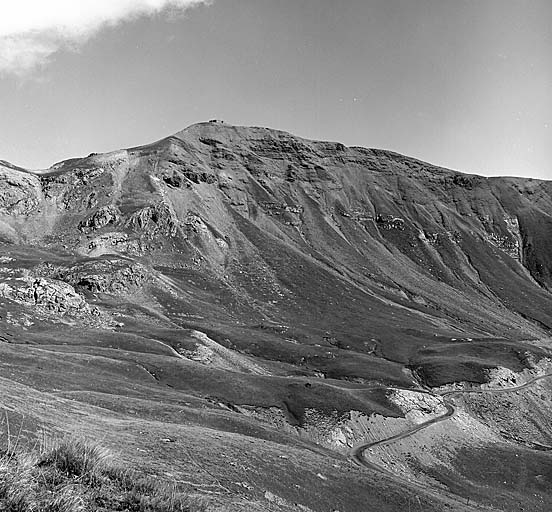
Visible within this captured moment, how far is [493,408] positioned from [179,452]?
114 m

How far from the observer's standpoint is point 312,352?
556 feet

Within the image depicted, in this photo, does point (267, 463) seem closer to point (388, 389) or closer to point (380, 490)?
point (380, 490)

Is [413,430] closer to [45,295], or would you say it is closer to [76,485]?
[76,485]

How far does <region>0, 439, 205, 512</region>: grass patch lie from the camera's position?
1037 centimetres

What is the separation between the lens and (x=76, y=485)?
12266mm

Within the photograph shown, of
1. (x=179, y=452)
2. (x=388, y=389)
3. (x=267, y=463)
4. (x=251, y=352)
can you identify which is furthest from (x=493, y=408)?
(x=179, y=452)

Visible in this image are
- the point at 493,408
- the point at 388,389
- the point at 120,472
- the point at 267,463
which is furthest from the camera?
the point at 493,408

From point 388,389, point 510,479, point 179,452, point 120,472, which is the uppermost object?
point 120,472

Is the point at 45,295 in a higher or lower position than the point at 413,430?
higher

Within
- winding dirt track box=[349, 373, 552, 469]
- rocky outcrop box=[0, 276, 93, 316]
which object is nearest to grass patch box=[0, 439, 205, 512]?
winding dirt track box=[349, 373, 552, 469]

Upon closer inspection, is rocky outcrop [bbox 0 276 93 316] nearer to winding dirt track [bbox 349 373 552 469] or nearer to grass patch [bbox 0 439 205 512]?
winding dirt track [bbox 349 373 552 469]

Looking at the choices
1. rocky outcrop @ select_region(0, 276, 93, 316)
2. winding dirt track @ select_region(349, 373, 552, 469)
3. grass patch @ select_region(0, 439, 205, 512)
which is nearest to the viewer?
grass patch @ select_region(0, 439, 205, 512)

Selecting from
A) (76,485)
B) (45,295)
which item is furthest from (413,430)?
(45,295)

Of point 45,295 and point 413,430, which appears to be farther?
point 45,295
